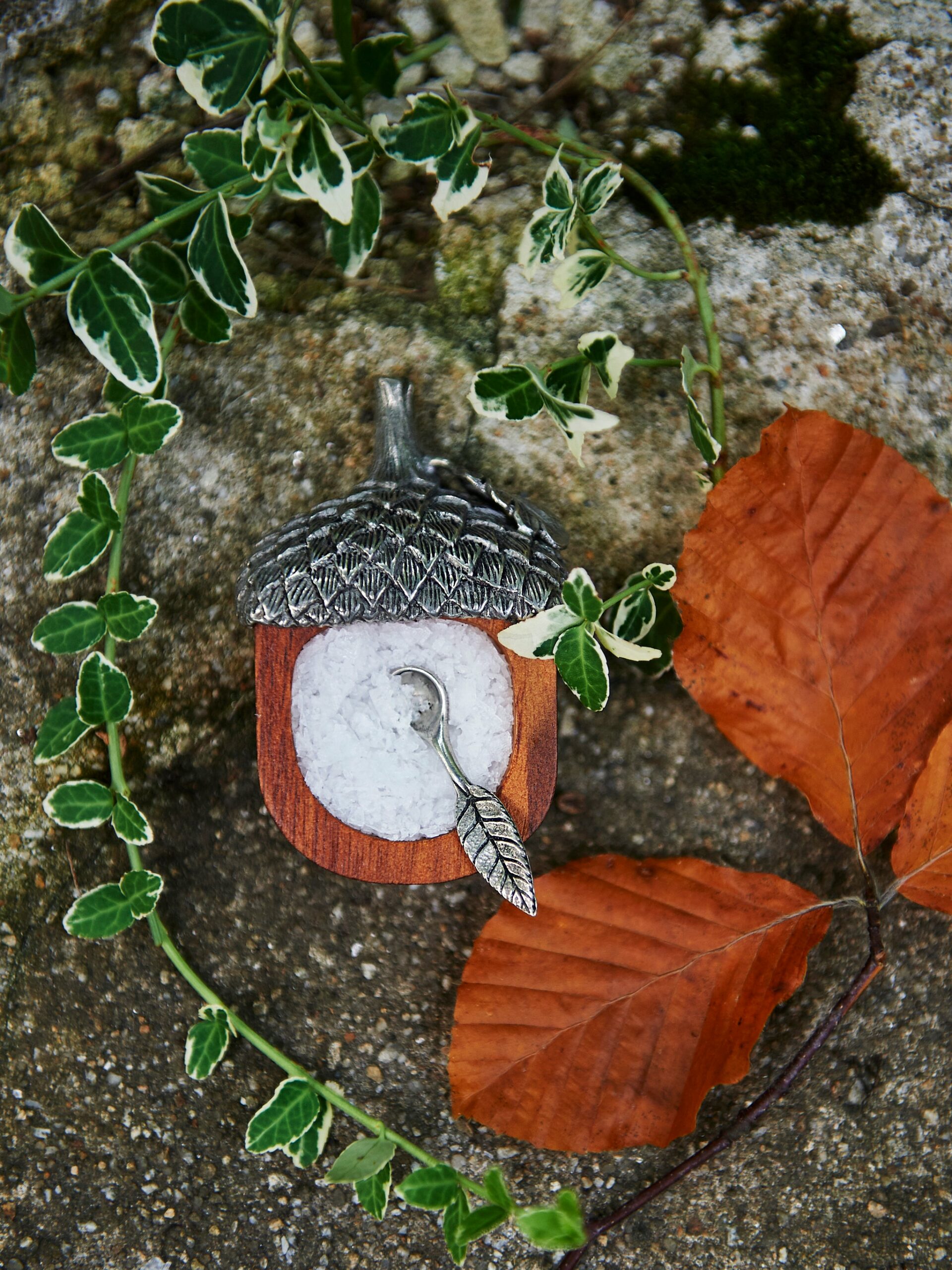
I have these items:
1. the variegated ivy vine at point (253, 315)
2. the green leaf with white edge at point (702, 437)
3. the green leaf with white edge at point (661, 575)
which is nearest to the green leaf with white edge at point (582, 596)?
the variegated ivy vine at point (253, 315)

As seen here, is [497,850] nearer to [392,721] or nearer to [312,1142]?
[392,721]

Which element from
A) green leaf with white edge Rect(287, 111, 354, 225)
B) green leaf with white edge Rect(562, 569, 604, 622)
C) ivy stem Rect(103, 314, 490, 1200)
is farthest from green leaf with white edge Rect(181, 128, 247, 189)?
green leaf with white edge Rect(562, 569, 604, 622)

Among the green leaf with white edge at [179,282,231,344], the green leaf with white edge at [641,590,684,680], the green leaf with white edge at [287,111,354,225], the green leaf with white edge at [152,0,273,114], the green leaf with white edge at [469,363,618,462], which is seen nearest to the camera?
the green leaf with white edge at [152,0,273,114]

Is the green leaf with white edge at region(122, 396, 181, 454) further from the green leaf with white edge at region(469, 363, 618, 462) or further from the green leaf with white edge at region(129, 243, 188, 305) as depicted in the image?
the green leaf with white edge at region(469, 363, 618, 462)

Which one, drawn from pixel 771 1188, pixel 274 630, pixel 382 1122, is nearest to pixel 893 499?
pixel 274 630

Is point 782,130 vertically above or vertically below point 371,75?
below

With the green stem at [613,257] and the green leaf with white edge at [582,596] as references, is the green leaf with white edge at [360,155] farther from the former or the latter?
the green leaf with white edge at [582,596]

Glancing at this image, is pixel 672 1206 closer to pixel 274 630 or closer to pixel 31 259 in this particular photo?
pixel 274 630
